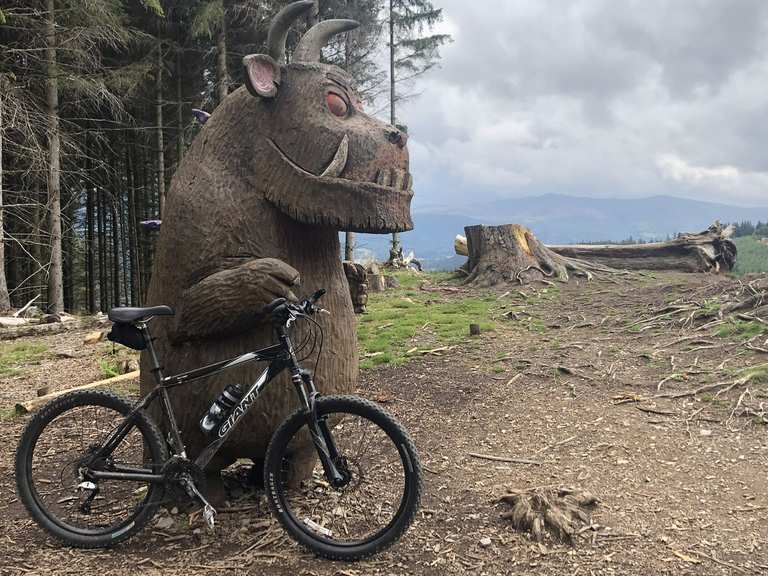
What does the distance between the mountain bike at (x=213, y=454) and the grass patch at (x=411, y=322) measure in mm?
3438

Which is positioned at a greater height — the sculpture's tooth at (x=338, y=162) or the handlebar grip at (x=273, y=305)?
the sculpture's tooth at (x=338, y=162)

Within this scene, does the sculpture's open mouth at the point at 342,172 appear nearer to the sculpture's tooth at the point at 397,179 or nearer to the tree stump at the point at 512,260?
the sculpture's tooth at the point at 397,179

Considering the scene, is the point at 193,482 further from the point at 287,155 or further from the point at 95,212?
the point at 95,212

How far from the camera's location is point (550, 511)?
274 centimetres

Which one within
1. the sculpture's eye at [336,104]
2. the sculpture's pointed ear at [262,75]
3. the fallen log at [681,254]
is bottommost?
the fallen log at [681,254]

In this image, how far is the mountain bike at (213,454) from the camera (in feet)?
7.99

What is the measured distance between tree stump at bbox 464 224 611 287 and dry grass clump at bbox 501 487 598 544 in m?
7.62

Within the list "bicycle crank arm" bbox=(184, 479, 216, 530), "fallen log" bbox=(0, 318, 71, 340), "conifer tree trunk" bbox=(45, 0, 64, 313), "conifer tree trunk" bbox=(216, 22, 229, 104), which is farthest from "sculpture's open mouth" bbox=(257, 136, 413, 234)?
"conifer tree trunk" bbox=(216, 22, 229, 104)

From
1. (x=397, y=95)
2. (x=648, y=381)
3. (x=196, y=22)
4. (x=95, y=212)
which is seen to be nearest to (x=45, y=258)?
(x=95, y=212)

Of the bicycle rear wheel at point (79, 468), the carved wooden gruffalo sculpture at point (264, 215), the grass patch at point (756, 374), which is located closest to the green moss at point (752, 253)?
the grass patch at point (756, 374)

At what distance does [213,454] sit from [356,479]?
66 centimetres

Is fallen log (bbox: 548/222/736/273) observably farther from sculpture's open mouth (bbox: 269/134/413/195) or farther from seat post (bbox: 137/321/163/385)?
seat post (bbox: 137/321/163/385)

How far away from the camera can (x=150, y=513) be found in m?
2.56

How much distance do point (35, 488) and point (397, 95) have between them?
53.8 ft
